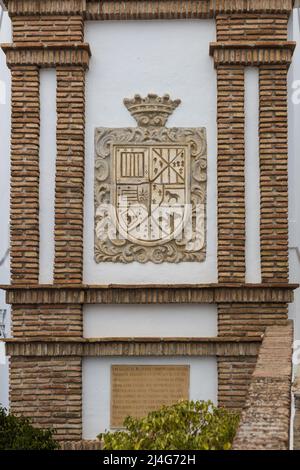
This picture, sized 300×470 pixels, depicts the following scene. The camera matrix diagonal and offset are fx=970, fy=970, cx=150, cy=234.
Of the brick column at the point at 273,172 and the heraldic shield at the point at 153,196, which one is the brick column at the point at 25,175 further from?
the brick column at the point at 273,172

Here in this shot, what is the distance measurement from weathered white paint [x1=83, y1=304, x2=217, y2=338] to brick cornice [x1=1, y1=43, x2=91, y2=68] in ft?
9.18

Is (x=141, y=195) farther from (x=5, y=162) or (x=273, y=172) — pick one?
(x=5, y=162)

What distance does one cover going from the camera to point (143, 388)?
10727mm

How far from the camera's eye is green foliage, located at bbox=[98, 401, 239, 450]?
7430mm

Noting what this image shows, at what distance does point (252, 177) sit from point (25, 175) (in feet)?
8.45

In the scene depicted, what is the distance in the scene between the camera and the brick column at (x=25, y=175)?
10.9 meters

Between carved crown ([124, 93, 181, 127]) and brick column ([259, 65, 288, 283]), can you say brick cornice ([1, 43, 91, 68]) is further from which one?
brick column ([259, 65, 288, 283])

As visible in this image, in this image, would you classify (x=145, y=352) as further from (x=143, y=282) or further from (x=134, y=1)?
(x=134, y=1)

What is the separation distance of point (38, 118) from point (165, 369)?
10.5 ft

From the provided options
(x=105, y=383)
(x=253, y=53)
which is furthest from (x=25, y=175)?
(x=253, y=53)

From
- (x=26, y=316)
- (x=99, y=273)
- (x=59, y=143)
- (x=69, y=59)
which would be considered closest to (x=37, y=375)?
(x=26, y=316)

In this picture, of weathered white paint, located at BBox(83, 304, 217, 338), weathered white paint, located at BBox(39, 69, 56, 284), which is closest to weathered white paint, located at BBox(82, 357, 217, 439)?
weathered white paint, located at BBox(83, 304, 217, 338)

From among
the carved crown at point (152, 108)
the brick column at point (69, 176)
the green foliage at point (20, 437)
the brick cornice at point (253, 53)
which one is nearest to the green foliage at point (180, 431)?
the green foliage at point (20, 437)

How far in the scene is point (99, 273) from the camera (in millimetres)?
10953
